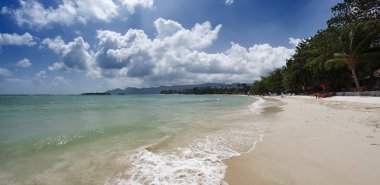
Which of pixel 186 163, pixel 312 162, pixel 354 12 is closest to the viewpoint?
pixel 312 162

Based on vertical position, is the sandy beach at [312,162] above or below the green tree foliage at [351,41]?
below

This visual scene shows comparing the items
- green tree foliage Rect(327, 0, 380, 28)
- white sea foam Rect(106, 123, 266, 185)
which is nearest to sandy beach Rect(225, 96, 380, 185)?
white sea foam Rect(106, 123, 266, 185)

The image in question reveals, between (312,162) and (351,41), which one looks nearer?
(312,162)

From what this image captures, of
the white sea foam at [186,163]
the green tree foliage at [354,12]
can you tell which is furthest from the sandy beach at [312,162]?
the green tree foliage at [354,12]

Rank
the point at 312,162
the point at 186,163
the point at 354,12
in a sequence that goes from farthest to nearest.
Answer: the point at 354,12 → the point at 186,163 → the point at 312,162

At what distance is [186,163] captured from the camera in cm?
588

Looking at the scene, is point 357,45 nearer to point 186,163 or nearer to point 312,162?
point 312,162

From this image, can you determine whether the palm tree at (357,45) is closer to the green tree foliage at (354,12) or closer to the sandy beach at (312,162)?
the green tree foliage at (354,12)

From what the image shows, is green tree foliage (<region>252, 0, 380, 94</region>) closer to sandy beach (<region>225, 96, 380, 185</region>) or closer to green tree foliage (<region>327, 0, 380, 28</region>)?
green tree foliage (<region>327, 0, 380, 28</region>)

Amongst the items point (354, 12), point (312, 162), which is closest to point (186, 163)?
point (312, 162)

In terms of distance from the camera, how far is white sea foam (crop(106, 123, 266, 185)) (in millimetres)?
4855

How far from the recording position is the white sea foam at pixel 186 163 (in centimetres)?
486

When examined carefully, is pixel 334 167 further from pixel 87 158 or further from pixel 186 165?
pixel 87 158

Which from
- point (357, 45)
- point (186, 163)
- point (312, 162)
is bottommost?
point (186, 163)
